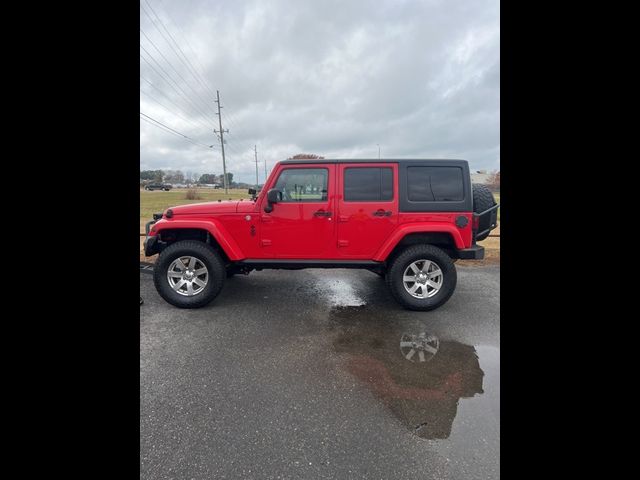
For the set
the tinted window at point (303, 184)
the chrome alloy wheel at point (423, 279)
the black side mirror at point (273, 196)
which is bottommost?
the chrome alloy wheel at point (423, 279)

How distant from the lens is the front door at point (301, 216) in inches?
144

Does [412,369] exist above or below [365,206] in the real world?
below

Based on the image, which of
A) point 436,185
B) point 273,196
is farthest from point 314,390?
point 436,185

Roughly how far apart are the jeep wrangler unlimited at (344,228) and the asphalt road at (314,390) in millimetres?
427

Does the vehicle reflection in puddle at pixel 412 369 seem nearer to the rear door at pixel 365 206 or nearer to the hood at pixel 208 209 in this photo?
the rear door at pixel 365 206

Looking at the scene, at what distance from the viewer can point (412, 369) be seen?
97.0 inches

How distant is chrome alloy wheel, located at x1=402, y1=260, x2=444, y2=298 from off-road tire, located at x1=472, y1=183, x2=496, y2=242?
0.86 metres

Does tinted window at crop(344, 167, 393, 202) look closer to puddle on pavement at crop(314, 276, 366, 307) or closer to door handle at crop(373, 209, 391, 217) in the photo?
door handle at crop(373, 209, 391, 217)

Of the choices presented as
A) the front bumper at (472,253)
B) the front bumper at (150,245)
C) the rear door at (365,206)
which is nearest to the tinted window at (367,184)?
the rear door at (365,206)

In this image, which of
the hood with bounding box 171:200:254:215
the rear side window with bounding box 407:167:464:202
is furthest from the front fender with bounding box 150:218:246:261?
the rear side window with bounding box 407:167:464:202

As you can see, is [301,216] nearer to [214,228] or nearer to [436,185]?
[214,228]

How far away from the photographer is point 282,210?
367cm

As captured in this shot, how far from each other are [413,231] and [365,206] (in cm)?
69
